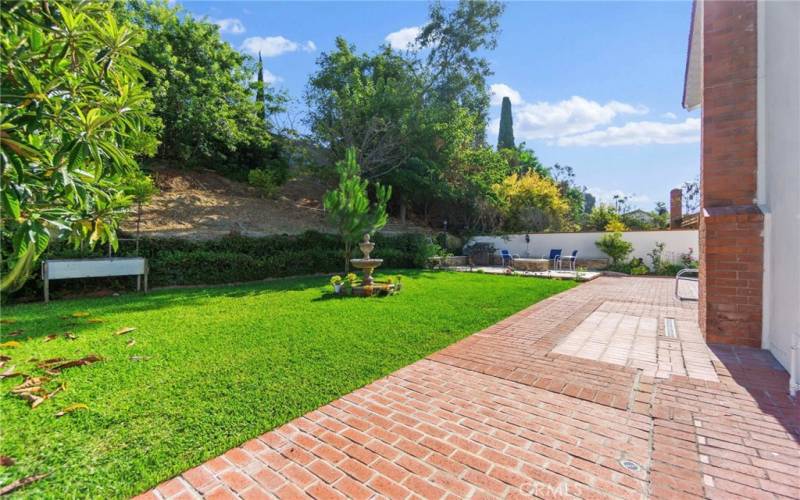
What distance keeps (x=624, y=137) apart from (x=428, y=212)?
11824 millimetres

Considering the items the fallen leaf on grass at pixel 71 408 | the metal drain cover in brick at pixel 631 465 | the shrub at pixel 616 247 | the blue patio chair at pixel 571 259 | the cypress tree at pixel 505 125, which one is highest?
the cypress tree at pixel 505 125

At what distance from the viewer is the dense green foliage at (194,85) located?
13.1 m

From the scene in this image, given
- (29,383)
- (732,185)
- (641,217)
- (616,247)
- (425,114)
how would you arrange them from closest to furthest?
(29,383)
(732,185)
(616,247)
(425,114)
(641,217)

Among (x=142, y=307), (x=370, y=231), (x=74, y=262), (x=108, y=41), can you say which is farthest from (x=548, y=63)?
(x=74, y=262)

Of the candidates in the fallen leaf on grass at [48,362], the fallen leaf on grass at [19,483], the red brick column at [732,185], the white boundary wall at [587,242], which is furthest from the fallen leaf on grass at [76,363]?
the white boundary wall at [587,242]

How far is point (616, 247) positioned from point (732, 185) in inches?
481

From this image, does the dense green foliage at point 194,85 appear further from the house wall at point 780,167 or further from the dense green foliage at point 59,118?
the house wall at point 780,167

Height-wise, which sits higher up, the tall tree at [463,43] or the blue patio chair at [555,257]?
the tall tree at [463,43]

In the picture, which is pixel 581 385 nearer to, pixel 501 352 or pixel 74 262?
pixel 501 352

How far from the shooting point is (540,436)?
8.40 feet

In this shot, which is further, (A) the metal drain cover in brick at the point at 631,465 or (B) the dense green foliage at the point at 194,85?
(B) the dense green foliage at the point at 194,85

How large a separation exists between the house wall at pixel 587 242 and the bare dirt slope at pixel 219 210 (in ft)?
19.8

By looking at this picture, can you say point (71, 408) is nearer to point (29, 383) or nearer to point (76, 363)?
point (29, 383)

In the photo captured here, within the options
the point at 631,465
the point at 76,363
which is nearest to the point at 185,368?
the point at 76,363
